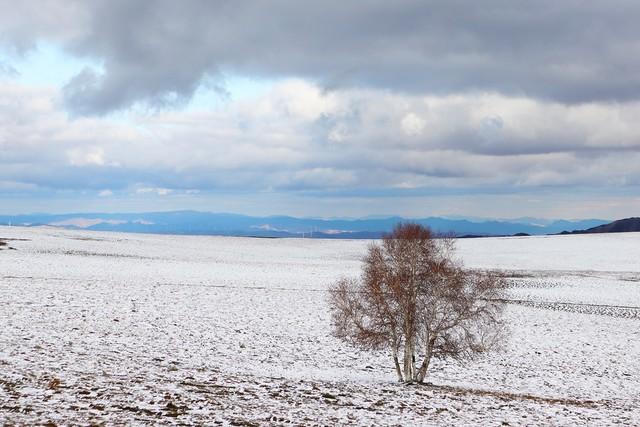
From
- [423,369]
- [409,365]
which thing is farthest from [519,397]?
[409,365]

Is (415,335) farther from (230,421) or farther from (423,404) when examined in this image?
(230,421)

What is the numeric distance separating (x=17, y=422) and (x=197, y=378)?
726 cm

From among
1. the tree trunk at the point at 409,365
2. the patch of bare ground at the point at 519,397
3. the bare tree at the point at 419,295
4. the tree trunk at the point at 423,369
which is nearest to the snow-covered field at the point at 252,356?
the patch of bare ground at the point at 519,397

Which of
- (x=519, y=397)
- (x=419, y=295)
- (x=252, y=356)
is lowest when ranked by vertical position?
(x=519, y=397)

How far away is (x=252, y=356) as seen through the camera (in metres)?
26.5

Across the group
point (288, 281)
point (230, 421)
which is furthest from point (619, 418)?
point (288, 281)

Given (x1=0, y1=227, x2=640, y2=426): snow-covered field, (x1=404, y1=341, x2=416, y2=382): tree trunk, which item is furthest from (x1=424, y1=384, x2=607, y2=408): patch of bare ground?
(x1=404, y1=341, x2=416, y2=382): tree trunk

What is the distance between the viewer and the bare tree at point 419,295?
2222cm

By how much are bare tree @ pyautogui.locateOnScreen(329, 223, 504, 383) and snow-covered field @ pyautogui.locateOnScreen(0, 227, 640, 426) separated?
1.82 metres

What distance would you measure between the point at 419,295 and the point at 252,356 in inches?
349

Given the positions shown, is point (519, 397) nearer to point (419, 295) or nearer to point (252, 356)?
point (419, 295)

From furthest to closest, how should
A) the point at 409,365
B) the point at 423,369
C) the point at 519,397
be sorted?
the point at 409,365 < the point at 423,369 < the point at 519,397

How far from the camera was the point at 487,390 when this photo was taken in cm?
2366

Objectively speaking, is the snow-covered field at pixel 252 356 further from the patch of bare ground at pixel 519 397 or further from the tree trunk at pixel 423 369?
the tree trunk at pixel 423 369
